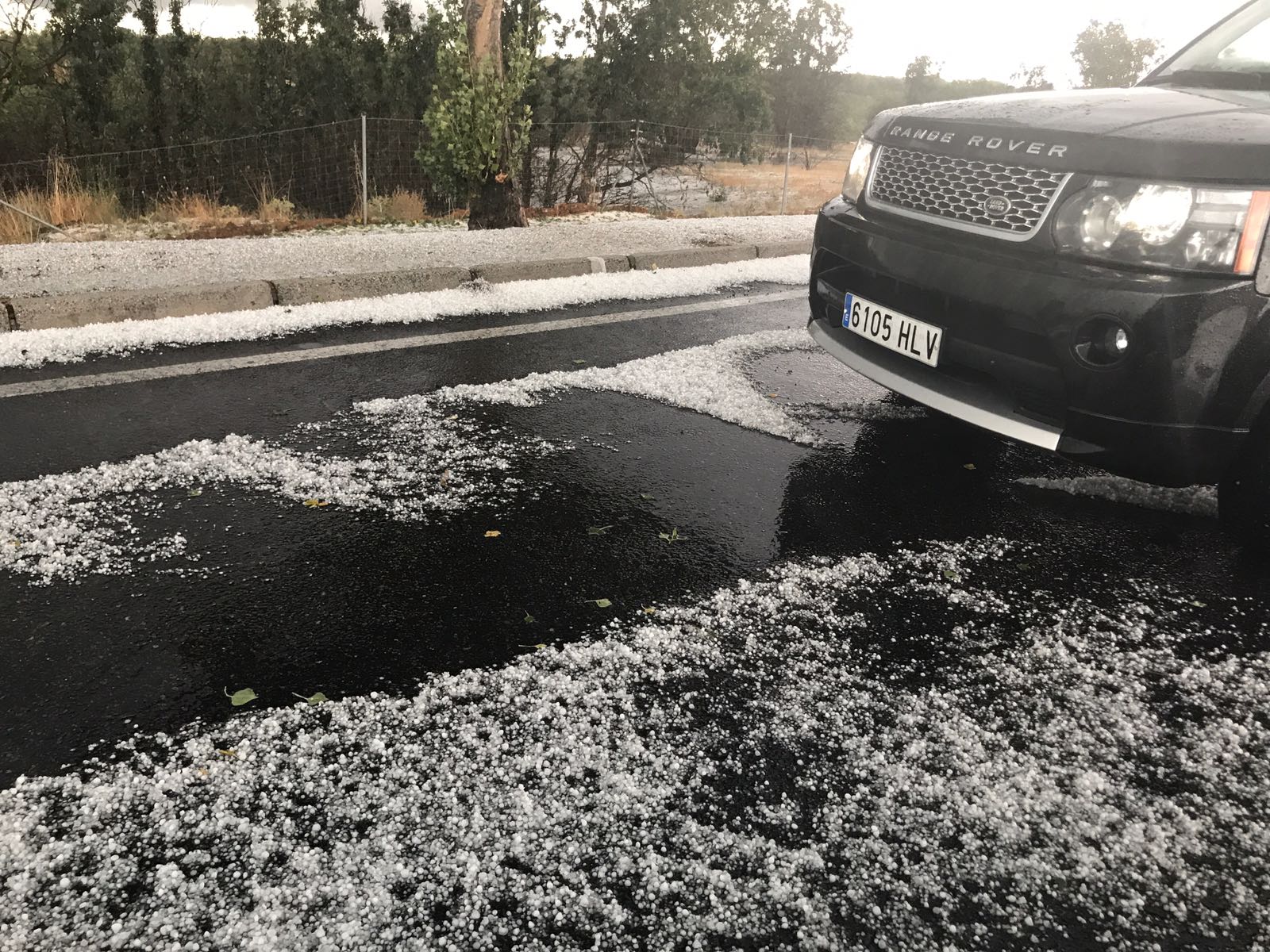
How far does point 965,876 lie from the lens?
1.58 meters

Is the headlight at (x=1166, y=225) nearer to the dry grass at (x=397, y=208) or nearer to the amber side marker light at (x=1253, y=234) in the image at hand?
the amber side marker light at (x=1253, y=234)

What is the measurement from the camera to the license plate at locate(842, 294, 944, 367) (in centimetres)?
306

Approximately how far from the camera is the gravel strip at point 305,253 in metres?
5.65

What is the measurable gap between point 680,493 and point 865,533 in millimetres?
646

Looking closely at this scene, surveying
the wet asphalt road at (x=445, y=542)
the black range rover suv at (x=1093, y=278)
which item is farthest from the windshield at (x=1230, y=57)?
the wet asphalt road at (x=445, y=542)

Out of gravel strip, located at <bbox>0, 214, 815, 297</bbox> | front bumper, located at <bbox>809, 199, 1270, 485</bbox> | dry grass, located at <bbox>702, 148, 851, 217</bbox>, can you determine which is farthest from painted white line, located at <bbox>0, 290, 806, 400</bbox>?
dry grass, located at <bbox>702, 148, 851, 217</bbox>

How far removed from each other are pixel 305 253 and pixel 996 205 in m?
5.54

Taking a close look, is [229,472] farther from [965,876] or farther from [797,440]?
[965,876]

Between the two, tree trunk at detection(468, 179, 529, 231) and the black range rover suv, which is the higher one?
tree trunk at detection(468, 179, 529, 231)

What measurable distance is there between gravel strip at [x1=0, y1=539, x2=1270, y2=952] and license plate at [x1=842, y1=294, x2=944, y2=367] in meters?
1.15

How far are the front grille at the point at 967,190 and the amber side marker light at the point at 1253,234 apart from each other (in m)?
0.51

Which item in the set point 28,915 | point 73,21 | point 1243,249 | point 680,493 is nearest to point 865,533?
point 680,493

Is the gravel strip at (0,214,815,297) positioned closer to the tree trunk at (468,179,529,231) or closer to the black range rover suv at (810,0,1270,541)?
the tree trunk at (468,179,529,231)

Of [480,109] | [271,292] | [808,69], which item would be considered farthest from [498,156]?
[808,69]
